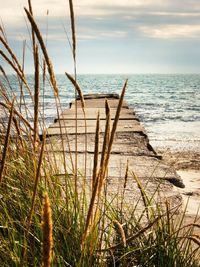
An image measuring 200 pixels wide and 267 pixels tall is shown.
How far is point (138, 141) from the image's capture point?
171 inches

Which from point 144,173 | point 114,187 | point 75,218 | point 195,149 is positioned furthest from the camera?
point 195,149

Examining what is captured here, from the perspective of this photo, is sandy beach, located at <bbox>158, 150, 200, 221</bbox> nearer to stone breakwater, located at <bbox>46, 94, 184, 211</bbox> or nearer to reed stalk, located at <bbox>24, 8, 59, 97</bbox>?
stone breakwater, located at <bbox>46, 94, 184, 211</bbox>

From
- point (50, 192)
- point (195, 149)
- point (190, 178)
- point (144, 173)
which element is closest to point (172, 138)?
point (195, 149)

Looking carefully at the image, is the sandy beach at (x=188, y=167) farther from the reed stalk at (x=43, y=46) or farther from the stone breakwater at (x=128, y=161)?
the reed stalk at (x=43, y=46)

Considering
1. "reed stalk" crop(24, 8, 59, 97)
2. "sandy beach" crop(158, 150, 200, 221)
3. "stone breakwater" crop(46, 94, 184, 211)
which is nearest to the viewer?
"reed stalk" crop(24, 8, 59, 97)

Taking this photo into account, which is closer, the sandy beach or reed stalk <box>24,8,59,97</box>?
reed stalk <box>24,8,59,97</box>

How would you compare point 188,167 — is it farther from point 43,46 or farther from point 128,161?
point 43,46

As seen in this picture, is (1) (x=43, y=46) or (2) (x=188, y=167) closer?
(1) (x=43, y=46)

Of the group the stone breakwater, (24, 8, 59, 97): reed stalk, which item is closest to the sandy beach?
the stone breakwater

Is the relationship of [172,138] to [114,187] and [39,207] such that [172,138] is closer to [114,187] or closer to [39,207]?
[114,187]

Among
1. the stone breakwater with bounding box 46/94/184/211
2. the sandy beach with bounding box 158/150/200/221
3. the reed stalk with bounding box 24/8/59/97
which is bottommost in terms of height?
the sandy beach with bounding box 158/150/200/221

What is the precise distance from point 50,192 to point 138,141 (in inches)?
110

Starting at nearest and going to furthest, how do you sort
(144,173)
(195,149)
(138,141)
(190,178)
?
(144,173), (138,141), (190,178), (195,149)

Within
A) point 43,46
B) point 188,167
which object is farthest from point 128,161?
point 188,167
